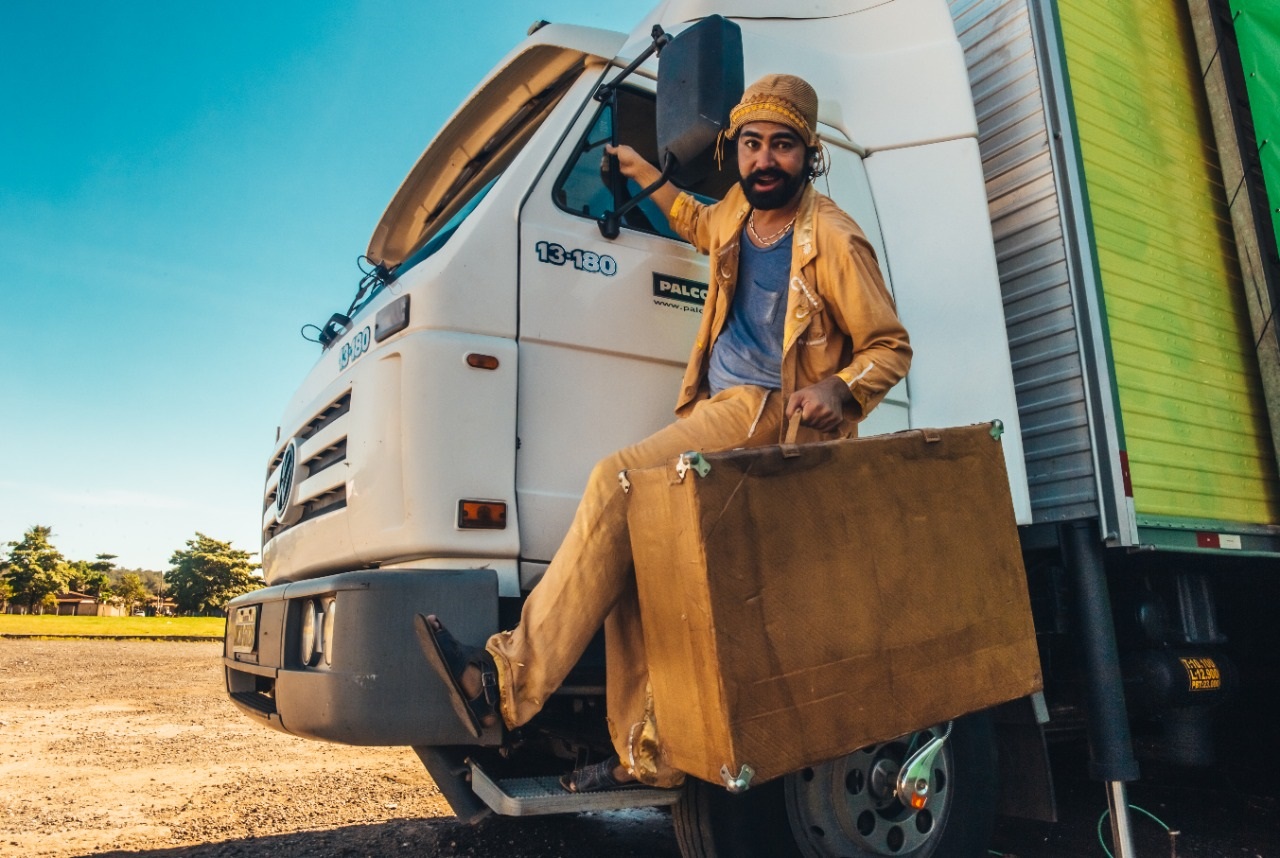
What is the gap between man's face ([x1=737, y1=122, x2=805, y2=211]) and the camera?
2455 millimetres

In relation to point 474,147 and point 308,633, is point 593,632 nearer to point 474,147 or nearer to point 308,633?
point 308,633

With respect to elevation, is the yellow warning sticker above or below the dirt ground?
above

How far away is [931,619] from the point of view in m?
1.97

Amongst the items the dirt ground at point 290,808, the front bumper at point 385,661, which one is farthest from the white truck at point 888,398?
the dirt ground at point 290,808

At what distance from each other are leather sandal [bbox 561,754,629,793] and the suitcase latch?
31.9 inches

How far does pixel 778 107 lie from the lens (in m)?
2.43

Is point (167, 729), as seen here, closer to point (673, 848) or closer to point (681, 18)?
point (673, 848)

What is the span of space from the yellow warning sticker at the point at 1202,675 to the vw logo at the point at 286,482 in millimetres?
3285

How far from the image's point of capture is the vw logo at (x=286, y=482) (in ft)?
9.69

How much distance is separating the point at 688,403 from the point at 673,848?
2.07 meters

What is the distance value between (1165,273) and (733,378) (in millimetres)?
2277

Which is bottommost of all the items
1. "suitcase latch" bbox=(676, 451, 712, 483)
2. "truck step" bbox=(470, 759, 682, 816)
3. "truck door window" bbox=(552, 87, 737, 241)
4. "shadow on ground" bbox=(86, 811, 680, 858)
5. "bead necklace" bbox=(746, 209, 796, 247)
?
"shadow on ground" bbox=(86, 811, 680, 858)

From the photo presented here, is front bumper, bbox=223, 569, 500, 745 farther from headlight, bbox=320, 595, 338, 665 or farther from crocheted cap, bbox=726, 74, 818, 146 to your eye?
crocheted cap, bbox=726, 74, 818, 146

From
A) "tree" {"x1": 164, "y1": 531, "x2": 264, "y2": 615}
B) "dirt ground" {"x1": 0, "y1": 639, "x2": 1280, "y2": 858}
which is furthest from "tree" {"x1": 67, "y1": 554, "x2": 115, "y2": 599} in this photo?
"dirt ground" {"x1": 0, "y1": 639, "x2": 1280, "y2": 858}
